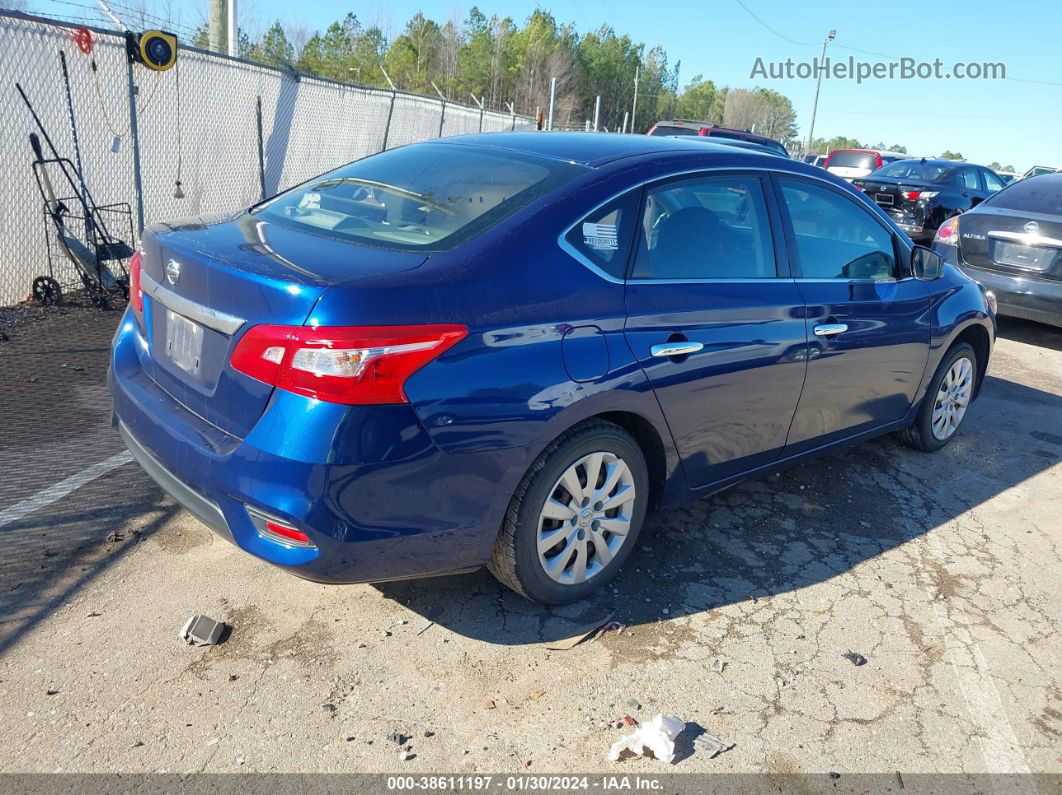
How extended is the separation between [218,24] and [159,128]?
3.97 meters

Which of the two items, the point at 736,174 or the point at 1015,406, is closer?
the point at 736,174

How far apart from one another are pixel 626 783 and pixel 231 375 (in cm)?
169

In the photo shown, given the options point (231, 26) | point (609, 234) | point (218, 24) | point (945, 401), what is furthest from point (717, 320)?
point (231, 26)

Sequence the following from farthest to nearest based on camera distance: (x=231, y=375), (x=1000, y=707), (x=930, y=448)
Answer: (x=930, y=448) < (x=1000, y=707) < (x=231, y=375)

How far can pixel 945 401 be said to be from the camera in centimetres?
516

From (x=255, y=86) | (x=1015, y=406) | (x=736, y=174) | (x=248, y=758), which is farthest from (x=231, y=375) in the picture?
(x=255, y=86)

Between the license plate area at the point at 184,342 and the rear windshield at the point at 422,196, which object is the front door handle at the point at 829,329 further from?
the license plate area at the point at 184,342

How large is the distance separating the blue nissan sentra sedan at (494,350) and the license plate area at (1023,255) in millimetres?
4665

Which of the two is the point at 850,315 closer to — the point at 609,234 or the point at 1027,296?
the point at 609,234

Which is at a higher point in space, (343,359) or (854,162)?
(854,162)

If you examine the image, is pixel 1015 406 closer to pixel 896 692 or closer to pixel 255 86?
pixel 896 692

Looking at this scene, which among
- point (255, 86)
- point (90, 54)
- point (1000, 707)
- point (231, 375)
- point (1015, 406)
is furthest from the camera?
point (255, 86)

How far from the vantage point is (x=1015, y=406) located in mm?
6391

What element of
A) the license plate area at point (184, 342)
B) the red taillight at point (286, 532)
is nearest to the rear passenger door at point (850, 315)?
the red taillight at point (286, 532)
